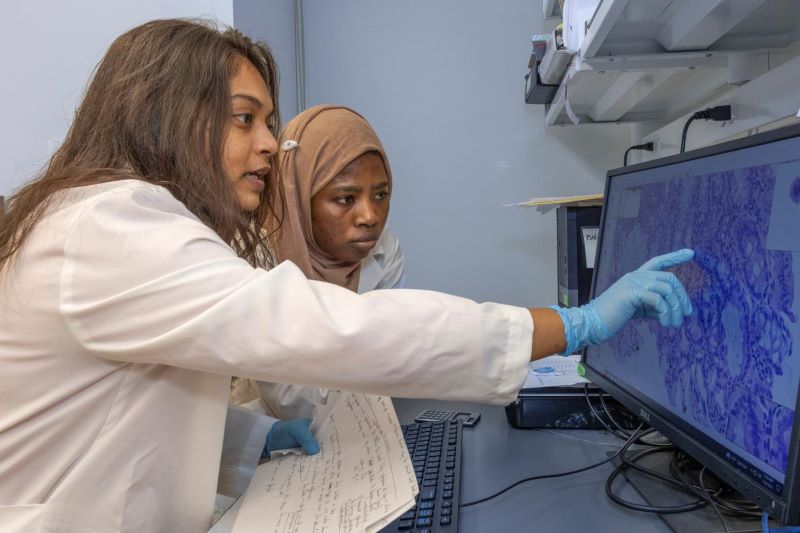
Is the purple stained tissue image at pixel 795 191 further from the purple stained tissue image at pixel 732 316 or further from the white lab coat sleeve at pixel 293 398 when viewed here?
the white lab coat sleeve at pixel 293 398

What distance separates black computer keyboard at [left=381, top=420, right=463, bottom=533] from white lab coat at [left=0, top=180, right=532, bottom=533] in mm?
152

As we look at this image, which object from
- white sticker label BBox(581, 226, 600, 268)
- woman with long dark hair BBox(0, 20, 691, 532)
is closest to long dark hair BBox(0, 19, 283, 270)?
woman with long dark hair BBox(0, 20, 691, 532)

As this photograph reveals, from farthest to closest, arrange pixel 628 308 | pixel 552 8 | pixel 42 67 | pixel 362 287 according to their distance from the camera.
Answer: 1. pixel 552 8
2. pixel 362 287
3. pixel 42 67
4. pixel 628 308

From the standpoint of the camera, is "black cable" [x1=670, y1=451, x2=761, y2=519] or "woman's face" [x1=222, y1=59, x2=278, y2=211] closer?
"black cable" [x1=670, y1=451, x2=761, y2=519]

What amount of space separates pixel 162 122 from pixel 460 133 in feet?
5.22

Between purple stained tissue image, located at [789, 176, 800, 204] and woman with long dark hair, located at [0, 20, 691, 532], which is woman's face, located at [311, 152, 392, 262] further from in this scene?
purple stained tissue image, located at [789, 176, 800, 204]

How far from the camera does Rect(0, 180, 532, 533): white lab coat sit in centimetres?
59

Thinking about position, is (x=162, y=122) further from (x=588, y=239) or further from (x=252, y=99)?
(x=588, y=239)

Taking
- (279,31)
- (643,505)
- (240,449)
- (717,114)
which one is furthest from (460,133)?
(643,505)

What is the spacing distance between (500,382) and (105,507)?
45cm

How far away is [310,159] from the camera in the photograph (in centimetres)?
146

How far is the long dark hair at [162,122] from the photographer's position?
2.54 ft

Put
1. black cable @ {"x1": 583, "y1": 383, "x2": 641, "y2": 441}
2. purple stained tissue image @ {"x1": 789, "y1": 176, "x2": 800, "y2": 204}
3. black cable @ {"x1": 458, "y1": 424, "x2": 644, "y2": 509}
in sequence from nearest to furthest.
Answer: purple stained tissue image @ {"x1": 789, "y1": 176, "x2": 800, "y2": 204} < black cable @ {"x1": 458, "y1": 424, "x2": 644, "y2": 509} < black cable @ {"x1": 583, "y1": 383, "x2": 641, "y2": 441}

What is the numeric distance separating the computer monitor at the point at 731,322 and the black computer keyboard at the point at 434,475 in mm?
267
